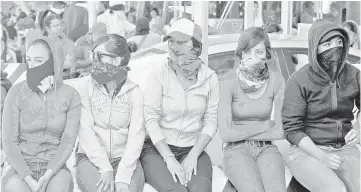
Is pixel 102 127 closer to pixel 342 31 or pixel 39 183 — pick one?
pixel 39 183

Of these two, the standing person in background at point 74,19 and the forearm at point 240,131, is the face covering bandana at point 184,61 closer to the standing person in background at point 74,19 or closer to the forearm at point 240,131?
the forearm at point 240,131

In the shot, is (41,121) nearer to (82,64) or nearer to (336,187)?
(336,187)

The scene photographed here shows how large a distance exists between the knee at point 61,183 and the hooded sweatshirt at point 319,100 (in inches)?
48.2

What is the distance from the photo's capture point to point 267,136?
2.76 m

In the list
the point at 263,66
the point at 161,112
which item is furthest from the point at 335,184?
the point at 161,112

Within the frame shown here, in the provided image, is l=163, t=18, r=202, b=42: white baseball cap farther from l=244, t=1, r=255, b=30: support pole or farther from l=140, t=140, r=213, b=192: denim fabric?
l=244, t=1, r=255, b=30: support pole

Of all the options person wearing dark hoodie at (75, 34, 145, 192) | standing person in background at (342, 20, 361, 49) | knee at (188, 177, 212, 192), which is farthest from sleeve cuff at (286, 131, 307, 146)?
standing person in background at (342, 20, 361, 49)

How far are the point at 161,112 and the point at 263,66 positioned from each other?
627 millimetres

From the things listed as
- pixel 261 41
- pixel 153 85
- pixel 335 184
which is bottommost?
pixel 335 184

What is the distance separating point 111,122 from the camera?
2691mm

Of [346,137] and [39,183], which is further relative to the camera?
[346,137]

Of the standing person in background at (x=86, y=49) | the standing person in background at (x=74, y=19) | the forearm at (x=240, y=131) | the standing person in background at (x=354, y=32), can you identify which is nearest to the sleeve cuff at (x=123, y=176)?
the forearm at (x=240, y=131)

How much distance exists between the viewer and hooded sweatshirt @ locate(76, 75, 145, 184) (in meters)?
2.63

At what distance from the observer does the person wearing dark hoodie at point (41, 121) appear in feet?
8.41
